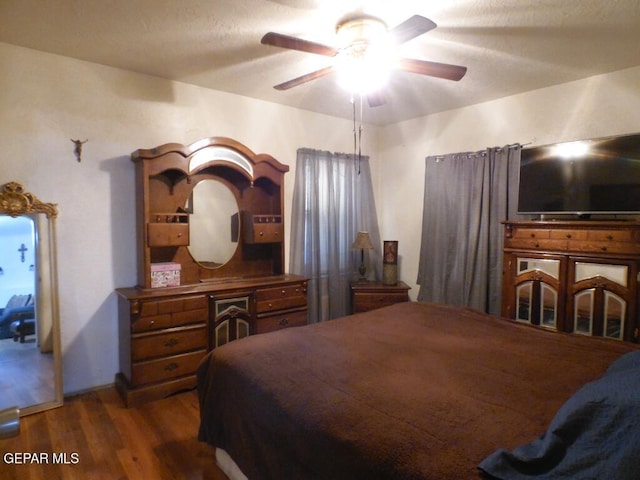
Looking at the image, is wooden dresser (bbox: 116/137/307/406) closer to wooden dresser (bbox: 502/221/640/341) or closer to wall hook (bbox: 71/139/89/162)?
wall hook (bbox: 71/139/89/162)

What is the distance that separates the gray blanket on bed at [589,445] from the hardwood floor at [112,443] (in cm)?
149

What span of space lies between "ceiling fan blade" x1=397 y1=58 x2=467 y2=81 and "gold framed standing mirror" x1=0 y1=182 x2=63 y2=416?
2540 mm

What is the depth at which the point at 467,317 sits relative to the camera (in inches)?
98.0

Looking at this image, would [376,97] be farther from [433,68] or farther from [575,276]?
[575,276]

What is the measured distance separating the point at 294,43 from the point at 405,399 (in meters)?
1.74

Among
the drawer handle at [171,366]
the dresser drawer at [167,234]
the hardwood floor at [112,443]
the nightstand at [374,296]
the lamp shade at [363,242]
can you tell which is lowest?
the hardwood floor at [112,443]

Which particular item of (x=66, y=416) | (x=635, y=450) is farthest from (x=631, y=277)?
(x=66, y=416)

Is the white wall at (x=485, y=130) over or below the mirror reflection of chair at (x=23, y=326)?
over

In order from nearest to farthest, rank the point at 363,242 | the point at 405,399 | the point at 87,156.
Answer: the point at 405,399, the point at 87,156, the point at 363,242

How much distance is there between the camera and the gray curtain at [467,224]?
3373 millimetres

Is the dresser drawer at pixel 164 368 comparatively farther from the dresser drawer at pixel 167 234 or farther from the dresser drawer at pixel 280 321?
the dresser drawer at pixel 167 234

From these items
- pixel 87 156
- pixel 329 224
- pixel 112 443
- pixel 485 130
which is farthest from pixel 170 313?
pixel 485 130

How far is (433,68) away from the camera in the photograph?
81.4 inches

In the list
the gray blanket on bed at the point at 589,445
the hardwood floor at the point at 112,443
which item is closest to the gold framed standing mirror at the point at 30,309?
the hardwood floor at the point at 112,443
